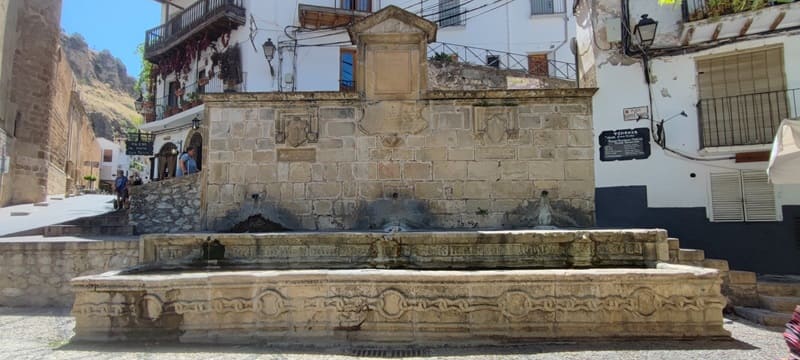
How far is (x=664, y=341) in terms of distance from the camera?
4.07 metres

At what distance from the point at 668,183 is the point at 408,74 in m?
5.43

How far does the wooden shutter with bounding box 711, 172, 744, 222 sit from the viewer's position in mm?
8383

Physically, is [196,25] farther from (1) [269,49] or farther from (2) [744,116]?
(2) [744,116]

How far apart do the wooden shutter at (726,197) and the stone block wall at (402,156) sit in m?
2.85

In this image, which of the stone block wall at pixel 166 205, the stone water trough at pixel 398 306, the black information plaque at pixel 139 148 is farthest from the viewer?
the black information plaque at pixel 139 148

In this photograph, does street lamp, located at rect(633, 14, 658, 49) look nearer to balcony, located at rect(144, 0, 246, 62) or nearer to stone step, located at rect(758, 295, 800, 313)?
stone step, located at rect(758, 295, 800, 313)

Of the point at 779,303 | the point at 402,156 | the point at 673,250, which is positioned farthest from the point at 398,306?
the point at 779,303

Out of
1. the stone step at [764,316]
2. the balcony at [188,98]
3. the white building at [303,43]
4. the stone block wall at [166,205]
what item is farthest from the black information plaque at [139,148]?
the stone step at [764,316]

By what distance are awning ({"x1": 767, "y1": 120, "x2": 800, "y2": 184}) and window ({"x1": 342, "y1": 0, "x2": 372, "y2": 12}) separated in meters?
14.3

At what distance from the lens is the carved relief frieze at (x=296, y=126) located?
765 centimetres

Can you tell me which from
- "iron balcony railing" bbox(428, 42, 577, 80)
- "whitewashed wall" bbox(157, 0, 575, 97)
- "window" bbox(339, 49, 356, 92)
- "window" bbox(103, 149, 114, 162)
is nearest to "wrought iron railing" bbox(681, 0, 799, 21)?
"whitewashed wall" bbox(157, 0, 575, 97)

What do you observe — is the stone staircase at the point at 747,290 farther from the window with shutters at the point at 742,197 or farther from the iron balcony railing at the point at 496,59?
the iron balcony railing at the point at 496,59

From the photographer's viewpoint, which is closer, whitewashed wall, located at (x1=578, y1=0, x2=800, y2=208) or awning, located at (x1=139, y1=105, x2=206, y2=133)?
whitewashed wall, located at (x1=578, y1=0, x2=800, y2=208)

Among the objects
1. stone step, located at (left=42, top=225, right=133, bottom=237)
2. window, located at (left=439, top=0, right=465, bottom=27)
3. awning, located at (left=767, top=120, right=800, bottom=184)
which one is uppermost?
window, located at (left=439, top=0, right=465, bottom=27)
